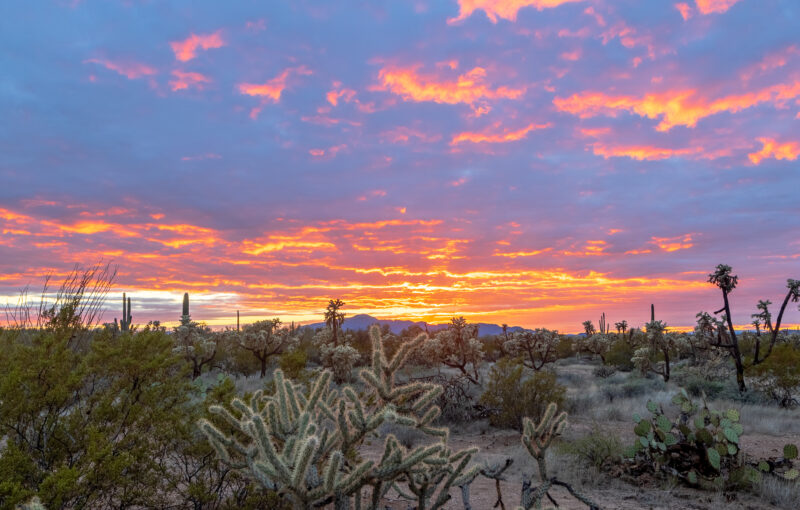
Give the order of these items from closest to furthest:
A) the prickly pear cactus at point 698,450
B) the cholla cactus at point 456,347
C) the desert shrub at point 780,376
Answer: the prickly pear cactus at point 698,450, the desert shrub at point 780,376, the cholla cactus at point 456,347

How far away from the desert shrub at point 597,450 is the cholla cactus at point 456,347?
12.9 meters

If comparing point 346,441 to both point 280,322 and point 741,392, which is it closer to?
point 741,392

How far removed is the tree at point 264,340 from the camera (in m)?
27.1

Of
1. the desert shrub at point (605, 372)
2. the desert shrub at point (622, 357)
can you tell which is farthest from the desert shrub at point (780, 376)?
the desert shrub at point (622, 357)

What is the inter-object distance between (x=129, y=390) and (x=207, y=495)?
4.76ft

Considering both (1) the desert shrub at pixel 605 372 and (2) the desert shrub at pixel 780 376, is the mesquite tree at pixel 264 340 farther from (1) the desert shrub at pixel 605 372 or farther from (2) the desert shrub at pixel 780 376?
(2) the desert shrub at pixel 780 376

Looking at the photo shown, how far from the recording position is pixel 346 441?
2617 millimetres

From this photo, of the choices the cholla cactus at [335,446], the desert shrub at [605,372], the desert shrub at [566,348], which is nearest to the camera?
the cholla cactus at [335,446]

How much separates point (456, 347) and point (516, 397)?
1066 centimetres

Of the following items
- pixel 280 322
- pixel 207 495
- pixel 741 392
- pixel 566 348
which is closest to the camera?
pixel 207 495

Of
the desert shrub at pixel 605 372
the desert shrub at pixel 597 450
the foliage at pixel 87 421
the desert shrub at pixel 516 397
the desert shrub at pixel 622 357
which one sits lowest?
the desert shrub at pixel 605 372

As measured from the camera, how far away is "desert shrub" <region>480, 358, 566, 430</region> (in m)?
13.3

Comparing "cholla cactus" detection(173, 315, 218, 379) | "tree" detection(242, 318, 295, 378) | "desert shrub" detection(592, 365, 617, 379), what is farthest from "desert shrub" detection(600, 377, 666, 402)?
"cholla cactus" detection(173, 315, 218, 379)

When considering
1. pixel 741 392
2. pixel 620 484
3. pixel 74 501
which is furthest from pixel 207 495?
pixel 741 392
